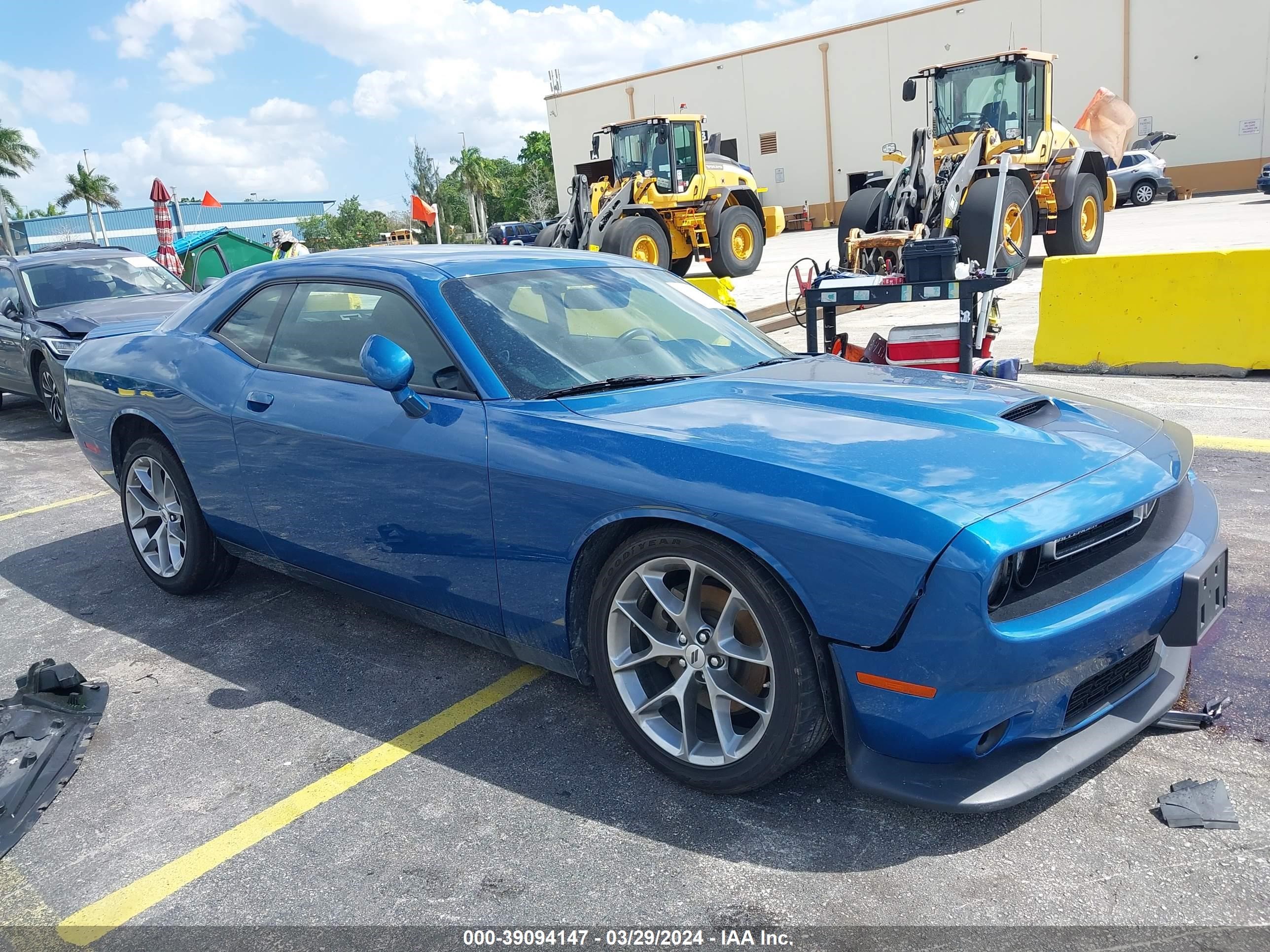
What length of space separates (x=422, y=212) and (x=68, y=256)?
1013 centimetres

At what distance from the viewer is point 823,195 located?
40.9 metres

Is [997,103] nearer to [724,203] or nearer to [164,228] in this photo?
[724,203]

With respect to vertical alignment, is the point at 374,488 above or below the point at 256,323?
below

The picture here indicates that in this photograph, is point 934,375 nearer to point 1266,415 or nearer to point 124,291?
point 1266,415

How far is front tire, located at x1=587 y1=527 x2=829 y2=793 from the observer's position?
251 centimetres

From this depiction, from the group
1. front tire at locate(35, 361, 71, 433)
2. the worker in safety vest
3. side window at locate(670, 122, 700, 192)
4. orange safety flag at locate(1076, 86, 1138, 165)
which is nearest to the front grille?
front tire at locate(35, 361, 71, 433)

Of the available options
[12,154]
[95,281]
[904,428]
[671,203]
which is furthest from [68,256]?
[12,154]

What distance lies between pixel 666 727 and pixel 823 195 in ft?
133

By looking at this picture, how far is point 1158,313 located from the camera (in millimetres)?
7887

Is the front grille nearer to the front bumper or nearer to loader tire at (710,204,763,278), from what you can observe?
the front bumper

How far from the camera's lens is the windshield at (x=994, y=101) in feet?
51.2

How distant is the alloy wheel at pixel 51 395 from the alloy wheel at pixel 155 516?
16.2 ft

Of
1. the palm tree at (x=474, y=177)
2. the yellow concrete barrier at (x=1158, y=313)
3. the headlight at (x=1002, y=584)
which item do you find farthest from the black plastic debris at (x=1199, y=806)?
the palm tree at (x=474, y=177)

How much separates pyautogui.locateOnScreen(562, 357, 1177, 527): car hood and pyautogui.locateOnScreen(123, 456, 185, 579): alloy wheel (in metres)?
2.34
